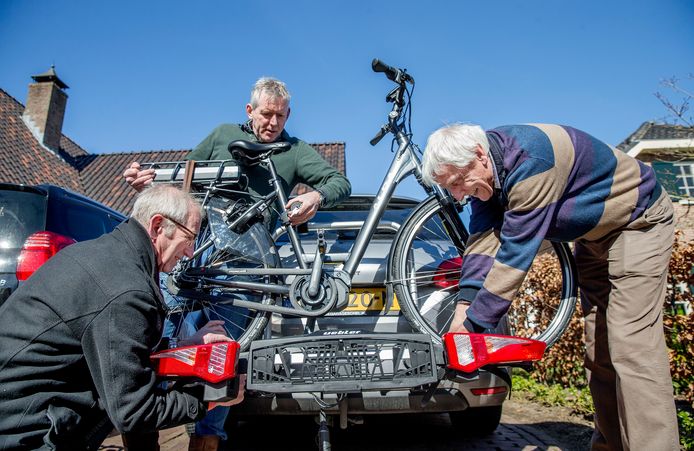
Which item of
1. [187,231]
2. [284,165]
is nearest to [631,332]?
[187,231]

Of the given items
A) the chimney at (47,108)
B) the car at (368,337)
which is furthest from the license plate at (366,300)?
the chimney at (47,108)

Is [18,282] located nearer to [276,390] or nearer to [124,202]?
[276,390]

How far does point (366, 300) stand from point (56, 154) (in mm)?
22647

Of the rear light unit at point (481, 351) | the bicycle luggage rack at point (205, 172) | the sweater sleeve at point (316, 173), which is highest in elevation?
the sweater sleeve at point (316, 173)

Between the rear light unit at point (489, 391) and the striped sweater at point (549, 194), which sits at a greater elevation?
the striped sweater at point (549, 194)

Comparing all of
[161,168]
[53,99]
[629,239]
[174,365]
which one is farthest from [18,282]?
[53,99]

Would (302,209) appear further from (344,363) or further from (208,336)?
(344,363)

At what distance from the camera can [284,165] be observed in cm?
349

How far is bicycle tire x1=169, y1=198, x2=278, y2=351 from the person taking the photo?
9.18 ft

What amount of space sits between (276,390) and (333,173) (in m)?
2.02

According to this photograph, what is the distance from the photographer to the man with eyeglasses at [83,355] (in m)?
1.52

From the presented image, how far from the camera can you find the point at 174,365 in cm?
167

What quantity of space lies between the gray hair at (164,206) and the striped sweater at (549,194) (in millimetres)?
1350

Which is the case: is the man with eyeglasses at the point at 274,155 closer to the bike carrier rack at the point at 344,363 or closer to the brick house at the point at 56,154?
the bike carrier rack at the point at 344,363
